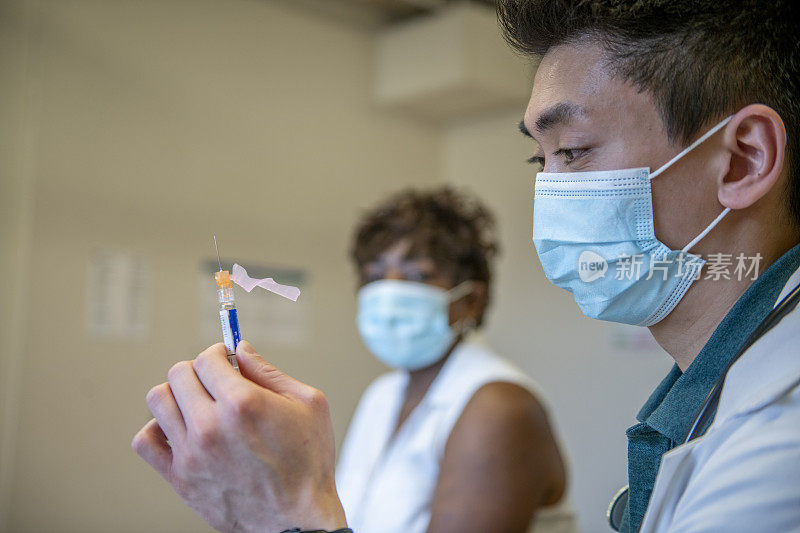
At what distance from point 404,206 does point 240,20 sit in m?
1.26

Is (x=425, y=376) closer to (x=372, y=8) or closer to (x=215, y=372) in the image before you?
(x=215, y=372)

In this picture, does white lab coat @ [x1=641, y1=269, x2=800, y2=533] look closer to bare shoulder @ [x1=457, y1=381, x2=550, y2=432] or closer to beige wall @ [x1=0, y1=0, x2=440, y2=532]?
bare shoulder @ [x1=457, y1=381, x2=550, y2=432]

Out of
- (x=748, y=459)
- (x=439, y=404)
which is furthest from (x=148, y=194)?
(x=748, y=459)

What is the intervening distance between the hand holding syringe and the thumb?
0.01 metres

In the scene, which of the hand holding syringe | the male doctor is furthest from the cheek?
the hand holding syringe

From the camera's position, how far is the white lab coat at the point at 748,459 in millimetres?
642

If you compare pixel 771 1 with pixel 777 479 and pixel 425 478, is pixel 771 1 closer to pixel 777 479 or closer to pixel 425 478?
pixel 777 479

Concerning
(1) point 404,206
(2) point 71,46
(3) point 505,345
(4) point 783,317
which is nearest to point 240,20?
(2) point 71,46

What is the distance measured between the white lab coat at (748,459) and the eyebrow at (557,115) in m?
0.32

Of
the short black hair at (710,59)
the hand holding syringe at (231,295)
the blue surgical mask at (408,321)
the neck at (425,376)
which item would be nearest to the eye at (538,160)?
the short black hair at (710,59)

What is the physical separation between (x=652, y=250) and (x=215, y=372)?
551mm

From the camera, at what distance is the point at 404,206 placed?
2.19 m

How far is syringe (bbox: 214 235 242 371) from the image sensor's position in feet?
2.77

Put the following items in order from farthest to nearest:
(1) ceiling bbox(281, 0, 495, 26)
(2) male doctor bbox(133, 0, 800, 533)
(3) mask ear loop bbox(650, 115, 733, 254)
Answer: (1) ceiling bbox(281, 0, 495, 26), (3) mask ear loop bbox(650, 115, 733, 254), (2) male doctor bbox(133, 0, 800, 533)
